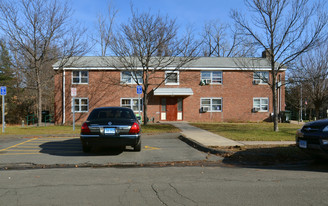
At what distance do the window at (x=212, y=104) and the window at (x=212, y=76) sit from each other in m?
1.68

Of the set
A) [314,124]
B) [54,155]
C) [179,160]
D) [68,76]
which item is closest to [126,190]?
[179,160]

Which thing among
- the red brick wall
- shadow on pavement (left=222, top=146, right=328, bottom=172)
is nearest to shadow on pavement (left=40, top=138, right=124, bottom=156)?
shadow on pavement (left=222, top=146, right=328, bottom=172)

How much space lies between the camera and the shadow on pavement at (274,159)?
Result: 263 inches

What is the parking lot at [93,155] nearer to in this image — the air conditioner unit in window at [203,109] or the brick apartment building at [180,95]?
the brick apartment building at [180,95]

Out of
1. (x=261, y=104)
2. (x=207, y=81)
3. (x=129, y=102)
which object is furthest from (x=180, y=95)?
(x=261, y=104)

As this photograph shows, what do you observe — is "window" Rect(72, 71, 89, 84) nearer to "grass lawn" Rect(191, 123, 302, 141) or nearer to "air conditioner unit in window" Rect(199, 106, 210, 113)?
"air conditioner unit in window" Rect(199, 106, 210, 113)

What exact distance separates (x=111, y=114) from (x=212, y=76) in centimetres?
1636

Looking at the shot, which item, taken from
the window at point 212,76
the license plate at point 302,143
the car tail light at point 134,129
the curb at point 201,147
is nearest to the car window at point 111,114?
the car tail light at point 134,129

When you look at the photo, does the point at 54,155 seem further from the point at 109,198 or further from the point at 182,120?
the point at 182,120

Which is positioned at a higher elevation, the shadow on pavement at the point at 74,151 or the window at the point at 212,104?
the window at the point at 212,104

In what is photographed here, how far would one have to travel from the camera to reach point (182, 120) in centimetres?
2272

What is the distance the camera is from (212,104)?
23250mm

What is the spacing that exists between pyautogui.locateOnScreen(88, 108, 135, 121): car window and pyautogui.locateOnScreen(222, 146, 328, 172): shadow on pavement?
347 cm

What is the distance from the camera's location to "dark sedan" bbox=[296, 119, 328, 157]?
19.3 feet
